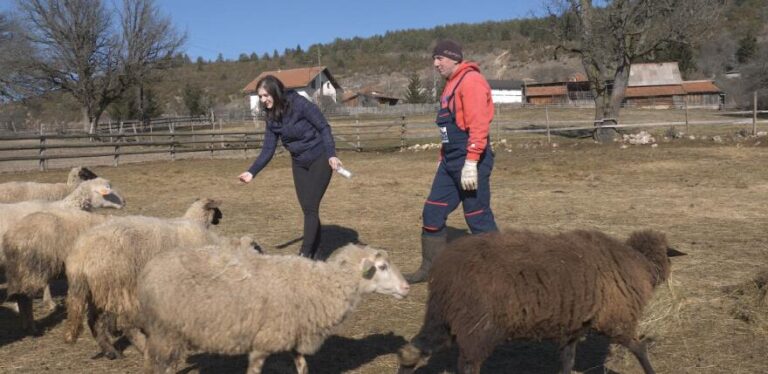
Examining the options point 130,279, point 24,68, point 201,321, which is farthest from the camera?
Result: point 24,68

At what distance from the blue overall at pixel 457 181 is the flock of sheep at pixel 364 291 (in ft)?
3.56

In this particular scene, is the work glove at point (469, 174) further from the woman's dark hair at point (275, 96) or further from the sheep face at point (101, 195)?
the sheep face at point (101, 195)

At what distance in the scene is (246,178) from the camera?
6293mm

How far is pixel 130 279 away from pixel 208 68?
14179 cm

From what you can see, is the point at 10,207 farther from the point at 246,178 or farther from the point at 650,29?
the point at 650,29

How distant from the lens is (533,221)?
34.7 ft

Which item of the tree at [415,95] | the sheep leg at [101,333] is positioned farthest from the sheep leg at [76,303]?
the tree at [415,95]

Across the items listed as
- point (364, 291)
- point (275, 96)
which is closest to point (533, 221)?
point (275, 96)

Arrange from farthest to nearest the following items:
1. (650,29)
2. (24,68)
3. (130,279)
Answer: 1. (24,68)
2. (650,29)
3. (130,279)

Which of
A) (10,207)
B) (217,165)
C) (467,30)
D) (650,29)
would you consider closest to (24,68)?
(217,165)

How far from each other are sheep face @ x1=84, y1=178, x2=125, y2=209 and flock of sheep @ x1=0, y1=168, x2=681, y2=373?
2.79 metres

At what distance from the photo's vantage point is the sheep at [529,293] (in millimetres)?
3801

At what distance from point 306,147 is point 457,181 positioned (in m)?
1.74

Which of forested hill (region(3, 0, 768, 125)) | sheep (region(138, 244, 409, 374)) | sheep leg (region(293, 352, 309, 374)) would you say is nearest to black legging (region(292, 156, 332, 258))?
sheep (region(138, 244, 409, 374))
